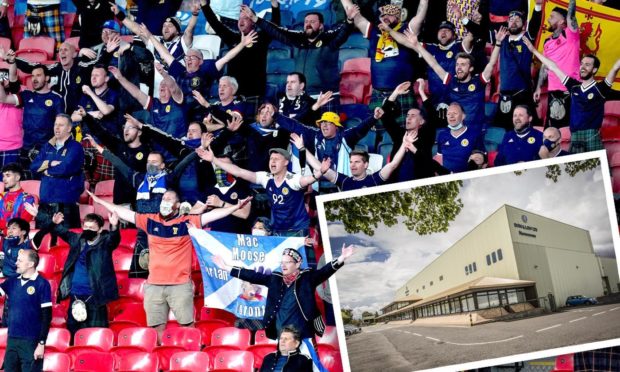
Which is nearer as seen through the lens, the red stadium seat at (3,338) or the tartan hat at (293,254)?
the tartan hat at (293,254)

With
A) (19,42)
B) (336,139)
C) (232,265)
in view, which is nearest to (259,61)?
(336,139)

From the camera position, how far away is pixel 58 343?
978 cm

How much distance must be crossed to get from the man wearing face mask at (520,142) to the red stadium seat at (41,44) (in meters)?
6.37

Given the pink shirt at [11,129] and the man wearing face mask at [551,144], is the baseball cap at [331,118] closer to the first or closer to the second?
the man wearing face mask at [551,144]

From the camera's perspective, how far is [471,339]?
8688 millimetres

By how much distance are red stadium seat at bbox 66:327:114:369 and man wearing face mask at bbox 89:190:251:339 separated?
46cm

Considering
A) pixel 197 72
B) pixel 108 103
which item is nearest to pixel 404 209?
pixel 197 72

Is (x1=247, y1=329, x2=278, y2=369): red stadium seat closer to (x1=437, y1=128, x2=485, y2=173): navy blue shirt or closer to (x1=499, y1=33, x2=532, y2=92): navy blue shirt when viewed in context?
(x1=437, y1=128, x2=485, y2=173): navy blue shirt

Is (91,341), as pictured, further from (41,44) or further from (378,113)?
(41,44)

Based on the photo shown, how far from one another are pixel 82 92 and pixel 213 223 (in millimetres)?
3095

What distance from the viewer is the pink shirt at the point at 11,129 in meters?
12.2

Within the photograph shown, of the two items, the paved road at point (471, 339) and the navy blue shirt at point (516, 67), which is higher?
the navy blue shirt at point (516, 67)

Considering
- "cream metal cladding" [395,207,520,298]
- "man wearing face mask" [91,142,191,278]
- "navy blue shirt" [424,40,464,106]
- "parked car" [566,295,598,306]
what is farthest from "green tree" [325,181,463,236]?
"man wearing face mask" [91,142,191,278]

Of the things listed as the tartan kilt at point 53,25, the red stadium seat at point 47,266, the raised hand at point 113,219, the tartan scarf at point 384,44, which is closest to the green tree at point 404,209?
the raised hand at point 113,219
